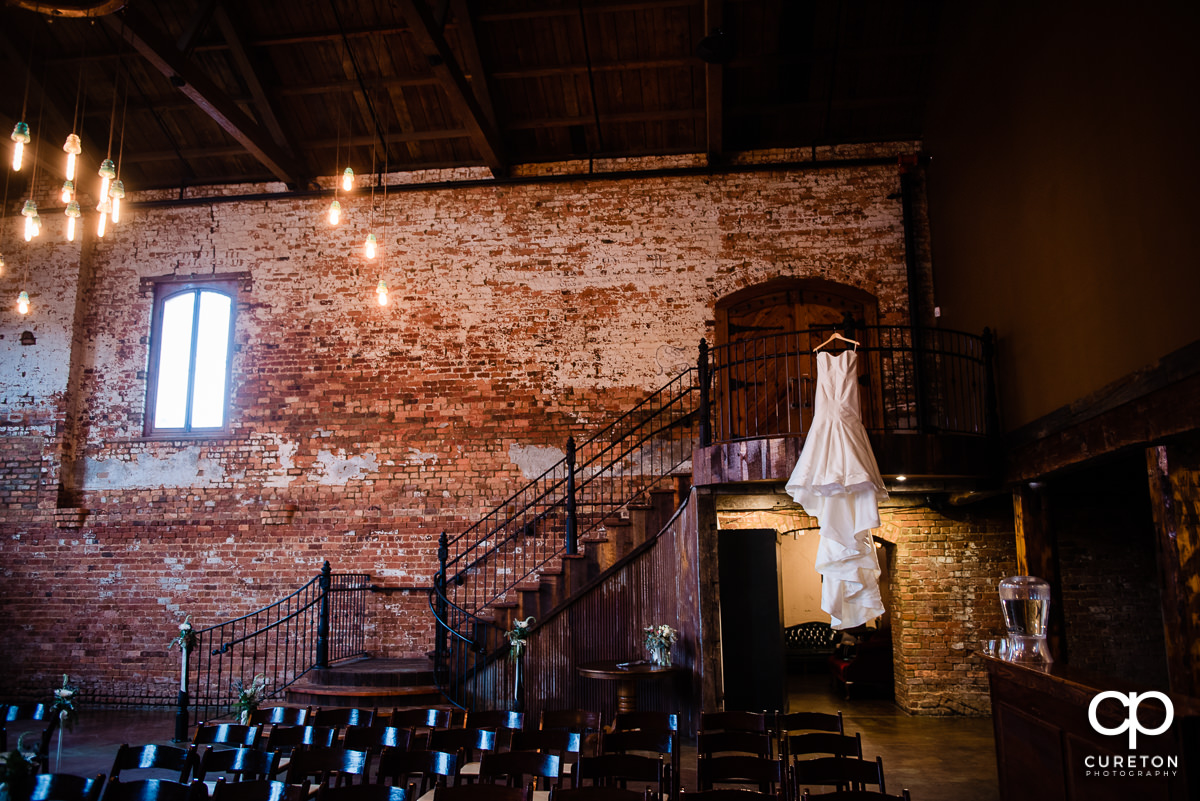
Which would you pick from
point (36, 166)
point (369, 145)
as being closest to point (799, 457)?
point (369, 145)

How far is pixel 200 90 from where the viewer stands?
8.88m

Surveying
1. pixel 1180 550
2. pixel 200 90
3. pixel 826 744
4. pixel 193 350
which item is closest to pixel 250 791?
pixel 826 744

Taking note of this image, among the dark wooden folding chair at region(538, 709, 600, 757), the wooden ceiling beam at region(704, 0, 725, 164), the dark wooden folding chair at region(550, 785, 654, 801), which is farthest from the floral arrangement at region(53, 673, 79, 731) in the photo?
the wooden ceiling beam at region(704, 0, 725, 164)

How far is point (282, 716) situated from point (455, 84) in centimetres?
646

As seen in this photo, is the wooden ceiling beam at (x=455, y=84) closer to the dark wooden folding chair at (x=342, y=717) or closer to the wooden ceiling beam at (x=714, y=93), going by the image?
the wooden ceiling beam at (x=714, y=93)

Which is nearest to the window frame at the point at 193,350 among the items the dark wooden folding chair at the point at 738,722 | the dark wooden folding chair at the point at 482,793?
the dark wooden folding chair at the point at 738,722

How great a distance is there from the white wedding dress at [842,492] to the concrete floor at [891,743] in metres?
1.48

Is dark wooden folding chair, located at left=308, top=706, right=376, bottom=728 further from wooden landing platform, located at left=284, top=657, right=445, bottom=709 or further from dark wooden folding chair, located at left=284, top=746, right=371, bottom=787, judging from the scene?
wooden landing platform, located at left=284, top=657, right=445, bottom=709

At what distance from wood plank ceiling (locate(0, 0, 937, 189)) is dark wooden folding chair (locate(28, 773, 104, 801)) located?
7.04 m

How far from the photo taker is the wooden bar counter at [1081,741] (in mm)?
3139

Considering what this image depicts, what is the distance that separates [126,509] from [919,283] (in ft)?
33.1

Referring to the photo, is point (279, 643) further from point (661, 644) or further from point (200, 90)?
point (200, 90)

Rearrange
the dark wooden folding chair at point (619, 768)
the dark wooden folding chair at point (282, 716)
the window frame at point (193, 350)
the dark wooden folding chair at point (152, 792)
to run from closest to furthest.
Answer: the dark wooden folding chair at point (152, 792), the dark wooden folding chair at point (619, 768), the dark wooden folding chair at point (282, 716), the window frame at point (193, 350)

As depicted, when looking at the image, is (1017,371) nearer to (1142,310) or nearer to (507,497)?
(1142,310)
